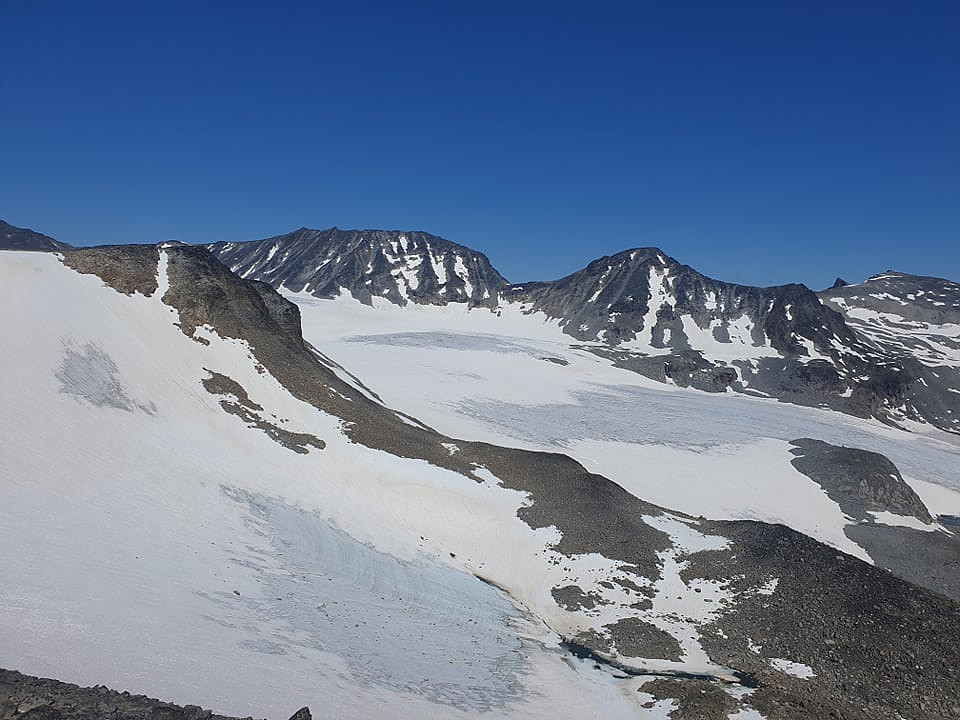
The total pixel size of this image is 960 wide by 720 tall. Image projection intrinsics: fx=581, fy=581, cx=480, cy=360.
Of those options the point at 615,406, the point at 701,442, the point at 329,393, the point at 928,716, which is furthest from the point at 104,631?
the point at 615,406

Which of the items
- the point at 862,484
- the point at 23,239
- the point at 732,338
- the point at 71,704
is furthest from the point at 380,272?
the point at 71,704

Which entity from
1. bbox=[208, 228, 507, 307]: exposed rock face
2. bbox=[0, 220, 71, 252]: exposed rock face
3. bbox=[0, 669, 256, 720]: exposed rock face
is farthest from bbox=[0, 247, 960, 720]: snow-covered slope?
bbox=[208, 228, 507, 307]: exposed rock face

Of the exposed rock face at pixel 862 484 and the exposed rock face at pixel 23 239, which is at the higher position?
the exposed rock face at pixel 23 239

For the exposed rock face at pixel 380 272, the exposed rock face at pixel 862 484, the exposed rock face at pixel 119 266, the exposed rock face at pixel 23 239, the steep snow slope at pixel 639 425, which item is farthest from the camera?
the exposed rock face at pixel 380 272

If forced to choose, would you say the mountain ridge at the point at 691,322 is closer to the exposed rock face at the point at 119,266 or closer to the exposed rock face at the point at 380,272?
the exposed rock face at the point at 380,272

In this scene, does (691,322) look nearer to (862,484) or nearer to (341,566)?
(862,484)

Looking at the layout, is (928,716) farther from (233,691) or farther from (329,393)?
(329,393)

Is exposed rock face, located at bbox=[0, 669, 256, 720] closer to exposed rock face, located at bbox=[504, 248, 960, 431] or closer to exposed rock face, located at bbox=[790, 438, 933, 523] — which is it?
exposed rock face, located at bbox=[790, 438, 933, 523]

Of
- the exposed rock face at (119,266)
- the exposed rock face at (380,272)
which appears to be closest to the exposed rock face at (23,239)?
the exposed rock face at (380,272)
